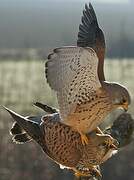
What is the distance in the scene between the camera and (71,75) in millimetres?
2240

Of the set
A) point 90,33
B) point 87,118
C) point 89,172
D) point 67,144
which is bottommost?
point 89,172

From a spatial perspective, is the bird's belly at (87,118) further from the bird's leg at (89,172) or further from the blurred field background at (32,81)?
the blurred field background at (32,81)

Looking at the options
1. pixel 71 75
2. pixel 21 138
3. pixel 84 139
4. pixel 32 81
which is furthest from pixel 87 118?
pixel 32 81

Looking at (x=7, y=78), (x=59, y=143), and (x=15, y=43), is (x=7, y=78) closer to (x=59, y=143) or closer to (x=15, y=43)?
(x=15, y=43)

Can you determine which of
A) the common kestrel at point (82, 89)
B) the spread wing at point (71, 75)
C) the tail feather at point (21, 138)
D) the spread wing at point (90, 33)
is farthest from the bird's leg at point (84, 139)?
the spread wing at point (90, 33)

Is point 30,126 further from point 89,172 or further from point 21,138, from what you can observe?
point 89,172

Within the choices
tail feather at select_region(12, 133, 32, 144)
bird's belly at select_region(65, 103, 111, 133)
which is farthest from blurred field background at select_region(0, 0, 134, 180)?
bird's belly at select_region(65, 103, 111, 133)

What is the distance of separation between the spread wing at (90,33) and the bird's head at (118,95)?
28 cm

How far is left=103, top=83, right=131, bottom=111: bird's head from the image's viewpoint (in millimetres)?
2352

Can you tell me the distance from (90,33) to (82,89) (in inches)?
21.9

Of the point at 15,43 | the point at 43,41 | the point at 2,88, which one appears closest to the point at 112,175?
the point at 2,88

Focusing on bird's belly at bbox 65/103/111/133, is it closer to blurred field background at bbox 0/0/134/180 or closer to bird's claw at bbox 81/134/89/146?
bird's claw at bbox 81/134/89/146

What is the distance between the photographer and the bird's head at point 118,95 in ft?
7.72

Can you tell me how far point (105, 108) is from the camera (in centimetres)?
238
